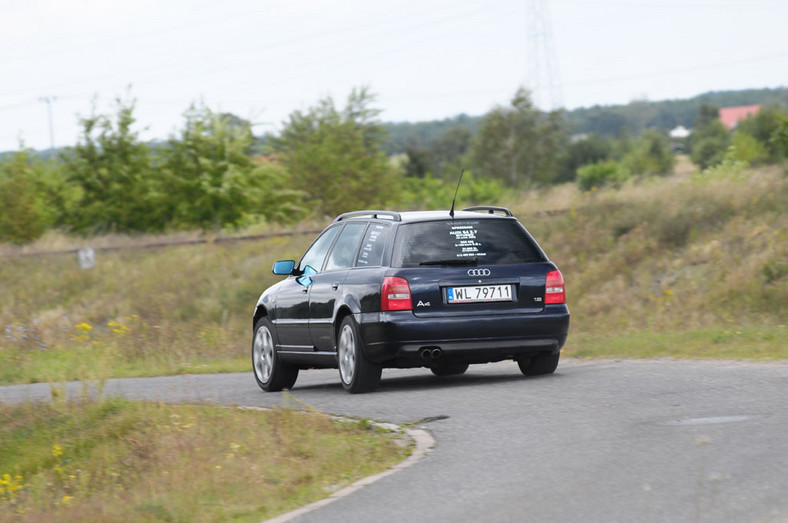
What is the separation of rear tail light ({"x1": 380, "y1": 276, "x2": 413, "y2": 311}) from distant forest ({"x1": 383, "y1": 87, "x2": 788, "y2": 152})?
132 m

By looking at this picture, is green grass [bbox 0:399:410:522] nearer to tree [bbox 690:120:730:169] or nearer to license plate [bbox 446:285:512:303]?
license plate [bbox 446:285:512:303]

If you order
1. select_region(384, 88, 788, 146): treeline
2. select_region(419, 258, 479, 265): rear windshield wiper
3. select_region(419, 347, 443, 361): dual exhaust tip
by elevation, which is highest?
select_region(384, 88, 788, 146): treeline

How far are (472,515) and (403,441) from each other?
2335 mm

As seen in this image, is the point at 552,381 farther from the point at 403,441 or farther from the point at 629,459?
the point at 629,459

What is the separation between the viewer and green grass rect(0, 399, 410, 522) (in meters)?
6.54

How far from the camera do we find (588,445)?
24.3 feet

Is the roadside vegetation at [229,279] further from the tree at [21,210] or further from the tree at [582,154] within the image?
the tree at [582,154]

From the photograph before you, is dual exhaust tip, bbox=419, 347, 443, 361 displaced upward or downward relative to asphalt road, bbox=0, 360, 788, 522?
upward

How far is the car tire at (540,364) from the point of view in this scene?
1171 cm

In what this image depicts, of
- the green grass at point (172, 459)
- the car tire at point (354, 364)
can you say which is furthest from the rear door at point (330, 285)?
the green grass at point (172, 459)

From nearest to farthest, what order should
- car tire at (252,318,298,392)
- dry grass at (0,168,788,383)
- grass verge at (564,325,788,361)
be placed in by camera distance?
grass verge at (564,325,788,361) < car tire at (252,318,298,392) < dry grass at (0,168,788,383)

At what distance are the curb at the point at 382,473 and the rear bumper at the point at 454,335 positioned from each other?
6.04ft

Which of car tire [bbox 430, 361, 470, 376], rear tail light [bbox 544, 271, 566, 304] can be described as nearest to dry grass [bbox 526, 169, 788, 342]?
car tire [bbox 430, 361, 470, 376]

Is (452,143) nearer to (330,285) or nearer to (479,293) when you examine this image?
(330,285)
